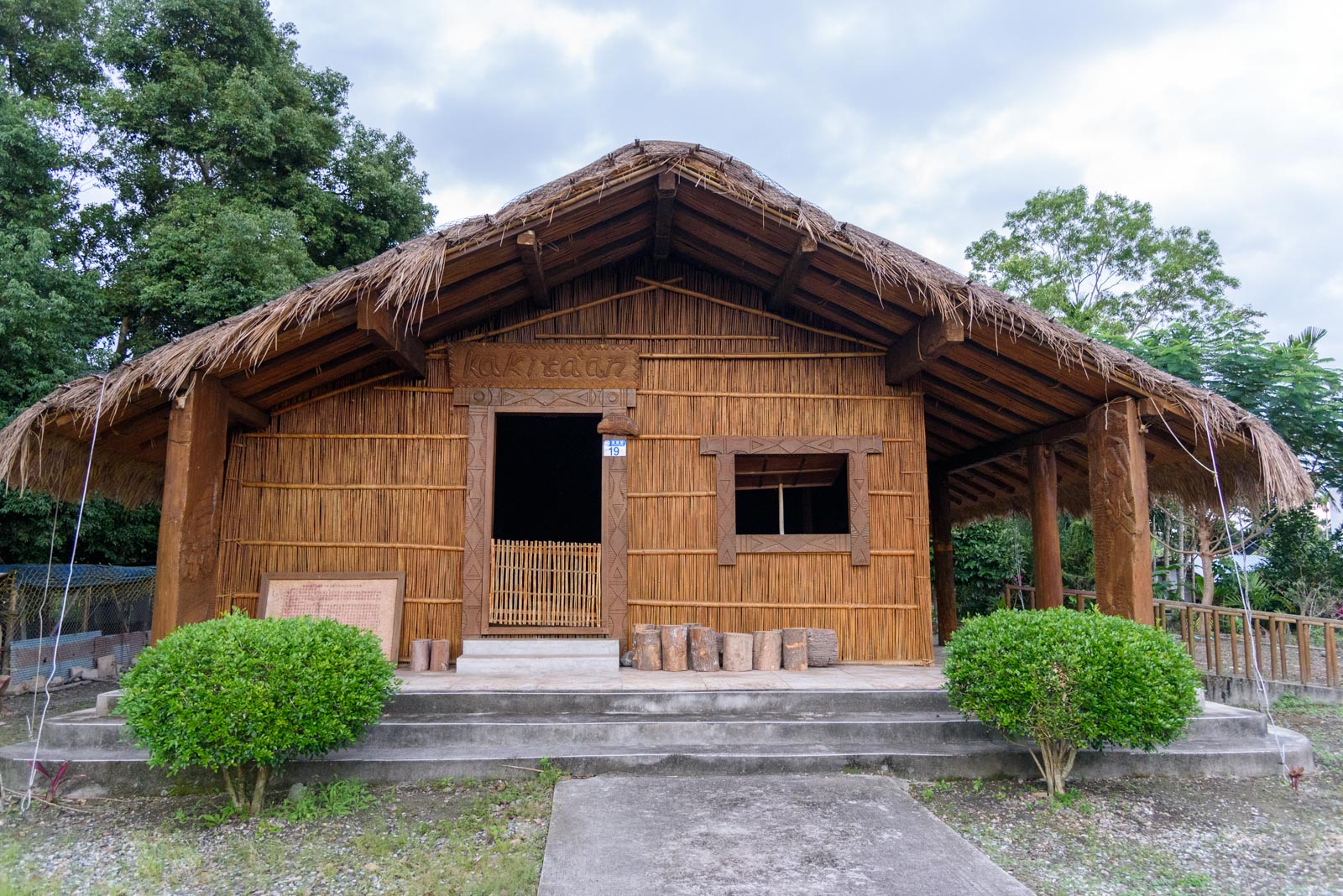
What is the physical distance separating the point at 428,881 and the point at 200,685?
151 cm

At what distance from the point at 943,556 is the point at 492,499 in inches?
240

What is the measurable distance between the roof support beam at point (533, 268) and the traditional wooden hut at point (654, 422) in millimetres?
36

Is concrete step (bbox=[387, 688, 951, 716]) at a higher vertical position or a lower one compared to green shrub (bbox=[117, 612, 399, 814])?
lower

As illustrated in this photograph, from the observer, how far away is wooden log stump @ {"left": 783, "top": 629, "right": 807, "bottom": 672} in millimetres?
6129

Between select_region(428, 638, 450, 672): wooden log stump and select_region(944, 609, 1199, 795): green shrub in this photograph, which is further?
select_region(428, 638, 450, 672): wooden log stump

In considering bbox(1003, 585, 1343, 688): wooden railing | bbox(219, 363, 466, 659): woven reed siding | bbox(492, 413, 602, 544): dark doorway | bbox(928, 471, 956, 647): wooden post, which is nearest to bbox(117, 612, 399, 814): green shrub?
bbox(219, 363, 466, 659): woven reed siding

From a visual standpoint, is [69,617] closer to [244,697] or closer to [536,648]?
[536,648]

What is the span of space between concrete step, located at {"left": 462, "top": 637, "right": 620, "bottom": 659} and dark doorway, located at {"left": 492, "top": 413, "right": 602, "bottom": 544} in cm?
469

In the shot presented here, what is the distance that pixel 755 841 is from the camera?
135 inches

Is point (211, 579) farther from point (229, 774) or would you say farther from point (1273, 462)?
point (1273, 462)

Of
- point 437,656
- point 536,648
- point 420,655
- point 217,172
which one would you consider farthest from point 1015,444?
point 217,172

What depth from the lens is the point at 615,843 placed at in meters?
3.37

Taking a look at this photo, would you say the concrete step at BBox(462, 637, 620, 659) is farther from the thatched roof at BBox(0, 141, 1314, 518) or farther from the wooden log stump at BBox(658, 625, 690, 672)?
the thatched roof at BBox(0, 141, 1314, 518)

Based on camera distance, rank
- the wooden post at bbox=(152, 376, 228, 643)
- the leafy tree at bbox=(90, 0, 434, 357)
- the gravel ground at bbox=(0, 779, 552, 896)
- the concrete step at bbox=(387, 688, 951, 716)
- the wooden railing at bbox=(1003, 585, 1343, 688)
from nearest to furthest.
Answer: the gravel ground at bbox=(0, 779, 552, 896), the concrete step at bbox=(387, 688, 951, 716), the wooden post at bbox=(152, 376, 228, 643), the wooden railing at bbox=(1003, 585, 1343, 688), the leafy tree at bbox=(90, 0, 434, 357)
